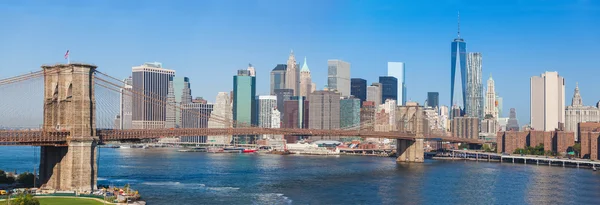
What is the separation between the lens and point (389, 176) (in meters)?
71.1

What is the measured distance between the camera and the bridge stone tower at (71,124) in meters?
44.9

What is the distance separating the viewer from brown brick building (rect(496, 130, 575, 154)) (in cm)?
11706

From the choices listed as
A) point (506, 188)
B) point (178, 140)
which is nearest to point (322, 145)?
point (178, 140)

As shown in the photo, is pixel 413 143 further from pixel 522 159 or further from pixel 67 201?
pixel 67 201

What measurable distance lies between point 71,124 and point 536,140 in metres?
97.0

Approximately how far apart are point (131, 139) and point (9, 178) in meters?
8.96

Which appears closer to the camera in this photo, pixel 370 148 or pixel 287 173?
pixel 287 173

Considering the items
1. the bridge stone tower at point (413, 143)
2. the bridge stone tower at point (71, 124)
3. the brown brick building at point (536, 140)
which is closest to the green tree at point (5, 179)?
the bridge stone tower at point (71, 124)

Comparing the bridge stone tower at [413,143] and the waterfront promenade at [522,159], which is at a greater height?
the bridge stone tower at [413,143]

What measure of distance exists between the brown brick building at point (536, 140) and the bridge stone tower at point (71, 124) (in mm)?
89554

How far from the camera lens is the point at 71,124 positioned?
4503cm

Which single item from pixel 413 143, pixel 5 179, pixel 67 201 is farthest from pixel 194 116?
pixel 67 201

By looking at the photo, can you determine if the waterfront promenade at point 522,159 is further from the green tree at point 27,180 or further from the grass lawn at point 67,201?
the grass lawn at point 67,201

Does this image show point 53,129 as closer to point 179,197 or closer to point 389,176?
point 179,197
